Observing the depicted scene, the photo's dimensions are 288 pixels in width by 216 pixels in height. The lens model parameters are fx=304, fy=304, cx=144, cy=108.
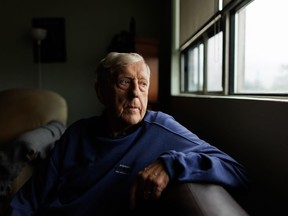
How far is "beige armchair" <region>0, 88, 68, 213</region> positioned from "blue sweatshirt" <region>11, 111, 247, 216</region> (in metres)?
0.38

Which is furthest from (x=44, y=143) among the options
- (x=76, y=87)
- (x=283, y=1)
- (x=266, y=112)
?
(x=76, y=87)

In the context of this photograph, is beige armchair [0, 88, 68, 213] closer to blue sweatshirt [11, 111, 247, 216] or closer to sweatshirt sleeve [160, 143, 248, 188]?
blue sweatshirt [11, 111, 247, 216]

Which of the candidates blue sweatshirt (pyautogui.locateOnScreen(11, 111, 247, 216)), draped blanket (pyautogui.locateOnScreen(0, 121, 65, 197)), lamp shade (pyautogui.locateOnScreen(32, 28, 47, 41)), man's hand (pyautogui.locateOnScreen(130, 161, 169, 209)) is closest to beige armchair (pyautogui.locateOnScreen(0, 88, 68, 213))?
draped blanket (pyautogui.locateOnScreen(0, 121, 65, 197))

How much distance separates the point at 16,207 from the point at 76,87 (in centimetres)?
343

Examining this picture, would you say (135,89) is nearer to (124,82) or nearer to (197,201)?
(124,82)

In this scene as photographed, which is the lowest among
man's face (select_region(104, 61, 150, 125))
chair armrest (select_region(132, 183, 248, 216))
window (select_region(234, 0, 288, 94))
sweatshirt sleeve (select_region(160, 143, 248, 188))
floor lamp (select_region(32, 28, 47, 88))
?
chair armrest (select_region(132, 183, 248, 216))

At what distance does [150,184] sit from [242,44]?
1.09 metres

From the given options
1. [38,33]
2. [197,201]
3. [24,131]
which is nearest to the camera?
[197,201]

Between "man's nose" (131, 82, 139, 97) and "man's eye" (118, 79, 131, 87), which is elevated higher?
"man's eye" (118, 79, 131, 87)

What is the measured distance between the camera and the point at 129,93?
1168mm

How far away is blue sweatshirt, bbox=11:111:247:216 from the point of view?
3.47 ft

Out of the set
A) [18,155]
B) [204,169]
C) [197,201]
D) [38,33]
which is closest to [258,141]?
[204,169]

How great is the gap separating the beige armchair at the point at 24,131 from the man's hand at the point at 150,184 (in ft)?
2.85

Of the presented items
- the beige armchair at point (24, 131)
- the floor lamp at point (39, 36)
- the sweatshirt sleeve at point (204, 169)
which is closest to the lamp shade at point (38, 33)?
the floor lamp at point (39, 36)
